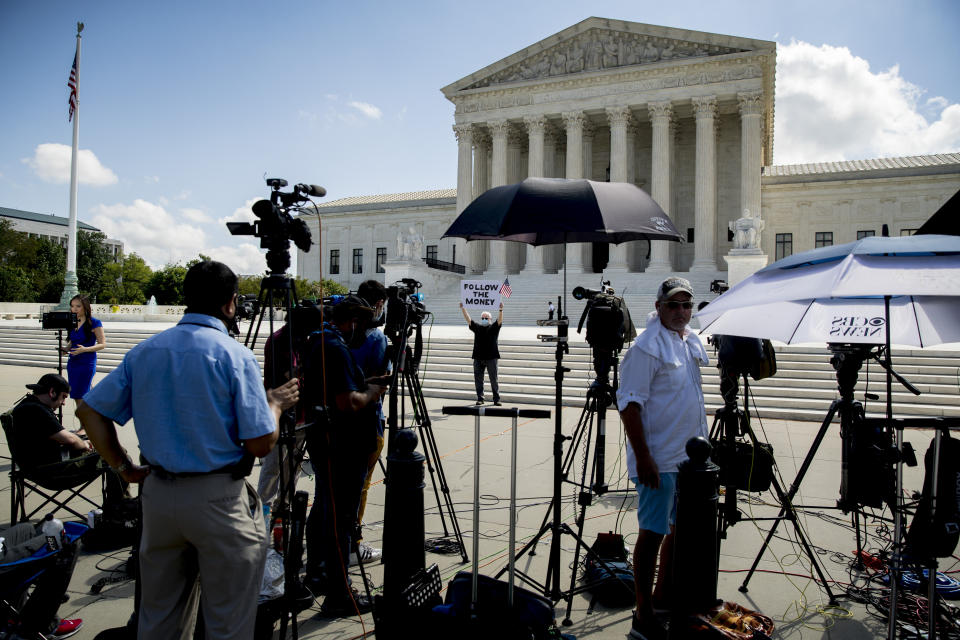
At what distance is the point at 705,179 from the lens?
3612cm

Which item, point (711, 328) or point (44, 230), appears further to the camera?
point (44, 230)

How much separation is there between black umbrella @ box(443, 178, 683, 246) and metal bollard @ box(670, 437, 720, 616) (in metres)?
1.89

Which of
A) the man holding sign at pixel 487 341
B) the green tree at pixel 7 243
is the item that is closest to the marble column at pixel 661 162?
the man holding sign at pixel 487 341

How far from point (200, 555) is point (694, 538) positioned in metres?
2.22

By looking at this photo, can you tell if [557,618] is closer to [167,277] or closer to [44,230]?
[167,277]

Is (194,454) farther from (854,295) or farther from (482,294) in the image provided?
(482,294)

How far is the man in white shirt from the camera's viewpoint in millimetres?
3375

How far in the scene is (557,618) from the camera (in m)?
3.77

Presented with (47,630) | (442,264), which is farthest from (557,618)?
(442,264)

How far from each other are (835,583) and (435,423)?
7232 millimetres

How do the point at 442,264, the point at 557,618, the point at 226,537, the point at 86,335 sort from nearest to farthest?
the point at 226,537 → the point at 557,618 → the point at 86,335 → the point at 442,264

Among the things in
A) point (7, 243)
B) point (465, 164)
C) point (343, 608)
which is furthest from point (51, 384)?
point (7, 243)

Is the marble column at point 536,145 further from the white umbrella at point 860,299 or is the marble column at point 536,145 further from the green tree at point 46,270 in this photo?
the green tree at point 46,270

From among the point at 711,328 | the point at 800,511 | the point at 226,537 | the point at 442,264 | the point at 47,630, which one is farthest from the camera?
the point at 442,264
